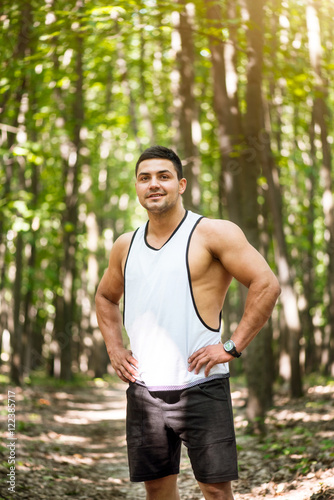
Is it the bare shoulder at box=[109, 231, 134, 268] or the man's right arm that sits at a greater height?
the bare shoulder at box=[109, 231, 134, 268]

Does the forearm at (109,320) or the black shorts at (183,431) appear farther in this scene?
the forearm at (109,320)

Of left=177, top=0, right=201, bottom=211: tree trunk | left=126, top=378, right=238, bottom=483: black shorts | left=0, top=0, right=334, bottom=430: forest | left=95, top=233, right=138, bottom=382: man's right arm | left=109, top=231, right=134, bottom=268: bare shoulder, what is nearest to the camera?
left=126, top=378, right=238, bottom=483: black shorts

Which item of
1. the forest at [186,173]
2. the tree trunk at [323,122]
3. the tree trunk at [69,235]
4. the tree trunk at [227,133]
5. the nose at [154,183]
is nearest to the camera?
the nose at [154,183]

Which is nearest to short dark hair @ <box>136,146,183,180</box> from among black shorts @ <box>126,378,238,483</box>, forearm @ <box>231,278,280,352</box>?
forearm @ <box>231,278,280,352</box>

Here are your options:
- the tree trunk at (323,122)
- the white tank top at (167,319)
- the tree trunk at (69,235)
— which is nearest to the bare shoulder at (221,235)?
the white tank top at (167,319)

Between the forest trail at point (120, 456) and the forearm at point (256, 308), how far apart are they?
2041mm

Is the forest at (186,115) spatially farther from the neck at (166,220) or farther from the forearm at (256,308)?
the forearm at (256,308)

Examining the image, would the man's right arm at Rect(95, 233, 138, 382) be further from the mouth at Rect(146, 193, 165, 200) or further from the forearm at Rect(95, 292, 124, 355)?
the mouth at Rect(146, 193, 165, 200)

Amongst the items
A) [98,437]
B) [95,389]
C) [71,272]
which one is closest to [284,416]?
[98,437]

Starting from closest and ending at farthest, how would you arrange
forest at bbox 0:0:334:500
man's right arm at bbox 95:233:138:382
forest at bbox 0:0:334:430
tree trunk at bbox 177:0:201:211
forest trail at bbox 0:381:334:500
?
man's right arm at bbox 95:233:138:382, forest trail at bbox 0:381:334:500, forest at bbox 0:0:334:500, forest at bbox 0:0:334:430, tree trunk at bbox 177:0:201:211

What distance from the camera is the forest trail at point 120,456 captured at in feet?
18.2

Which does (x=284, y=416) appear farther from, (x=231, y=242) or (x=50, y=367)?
(x=50, y=367)

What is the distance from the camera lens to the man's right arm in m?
3.48

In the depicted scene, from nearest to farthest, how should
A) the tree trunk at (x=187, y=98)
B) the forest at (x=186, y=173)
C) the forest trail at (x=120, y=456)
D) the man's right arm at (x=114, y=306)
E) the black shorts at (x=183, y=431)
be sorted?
the black shorts at (x=183, y=431) → the man's right arm at (x=114, y=306) → the forest trail at (x=120, y=456) → the forest at (x=186, y=173) → the tree trunk at (x=187, y=98)
